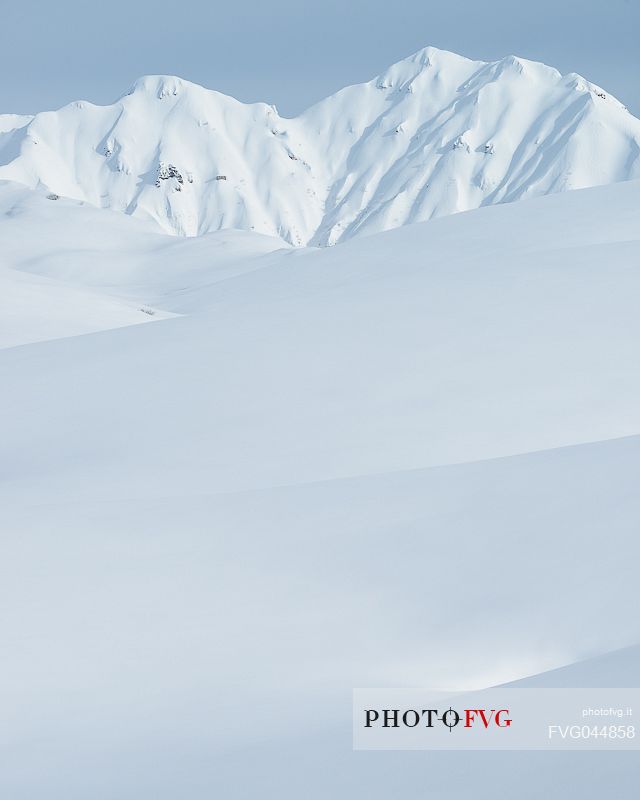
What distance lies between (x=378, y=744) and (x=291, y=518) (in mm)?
4126

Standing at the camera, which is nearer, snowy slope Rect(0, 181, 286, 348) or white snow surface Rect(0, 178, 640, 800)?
white snow surface Rect(0, 178, 640, 800)

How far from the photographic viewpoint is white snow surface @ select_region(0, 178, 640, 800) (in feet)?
22.5

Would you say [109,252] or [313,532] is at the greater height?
[109,252]

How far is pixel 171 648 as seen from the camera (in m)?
8.09

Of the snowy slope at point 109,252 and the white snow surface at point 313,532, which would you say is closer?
the white snow surface at point 313,532

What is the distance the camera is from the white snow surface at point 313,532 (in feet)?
22.5

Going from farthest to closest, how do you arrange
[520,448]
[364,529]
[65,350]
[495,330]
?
[65,350]
[495,330]
[520,448]
[364,529]

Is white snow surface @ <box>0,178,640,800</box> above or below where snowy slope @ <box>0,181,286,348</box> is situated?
below

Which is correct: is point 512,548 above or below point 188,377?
below

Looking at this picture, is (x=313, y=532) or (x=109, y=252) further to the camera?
(x=109, y=252)

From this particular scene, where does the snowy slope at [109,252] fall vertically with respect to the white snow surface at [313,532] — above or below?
above

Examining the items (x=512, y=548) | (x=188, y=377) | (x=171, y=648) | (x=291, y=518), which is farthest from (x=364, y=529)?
(x=188, y=377)

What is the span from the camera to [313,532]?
10.3 m

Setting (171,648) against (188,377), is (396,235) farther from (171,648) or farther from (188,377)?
(171,648)
